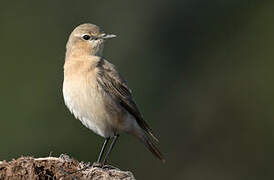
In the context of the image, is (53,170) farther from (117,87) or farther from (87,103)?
(117,87)

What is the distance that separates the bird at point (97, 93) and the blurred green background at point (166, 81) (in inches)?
245

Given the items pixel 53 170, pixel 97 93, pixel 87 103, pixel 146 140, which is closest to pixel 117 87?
pixel 97 93

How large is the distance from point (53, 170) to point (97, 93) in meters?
2.60

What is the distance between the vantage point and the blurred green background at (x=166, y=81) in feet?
61.4

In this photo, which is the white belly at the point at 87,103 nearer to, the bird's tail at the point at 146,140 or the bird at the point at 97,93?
the bird at the point at 97,93

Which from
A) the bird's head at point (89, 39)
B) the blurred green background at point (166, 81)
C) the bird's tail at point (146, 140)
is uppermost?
→ the bird's head at point (89, 39)

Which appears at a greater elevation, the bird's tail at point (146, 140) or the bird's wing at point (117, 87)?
the bird's wing at point (117, 87)

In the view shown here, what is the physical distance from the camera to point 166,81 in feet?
70.6

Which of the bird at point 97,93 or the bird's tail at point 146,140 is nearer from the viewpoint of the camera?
the bird at point 97,93

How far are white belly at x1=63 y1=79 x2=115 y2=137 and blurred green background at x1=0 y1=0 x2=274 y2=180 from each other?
658 cm

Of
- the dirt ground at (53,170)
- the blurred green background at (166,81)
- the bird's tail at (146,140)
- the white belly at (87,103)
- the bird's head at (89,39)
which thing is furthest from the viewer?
the blurred green background at (166,81)

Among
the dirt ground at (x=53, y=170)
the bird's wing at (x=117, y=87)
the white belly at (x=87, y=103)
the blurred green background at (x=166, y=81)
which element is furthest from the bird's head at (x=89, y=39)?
the blurred green background at (x=166, y=81)

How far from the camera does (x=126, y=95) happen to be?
1127 cm

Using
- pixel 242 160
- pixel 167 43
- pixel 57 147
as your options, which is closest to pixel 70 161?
pixel 57 147
